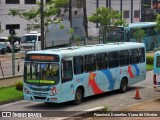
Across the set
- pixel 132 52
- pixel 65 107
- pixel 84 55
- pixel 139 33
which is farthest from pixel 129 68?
pixel 139 33

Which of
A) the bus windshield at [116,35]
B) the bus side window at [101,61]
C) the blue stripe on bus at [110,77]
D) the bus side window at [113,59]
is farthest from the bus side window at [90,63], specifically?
the bus windshield at [116,35]

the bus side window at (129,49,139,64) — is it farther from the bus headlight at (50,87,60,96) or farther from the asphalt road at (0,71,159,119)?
the bus headlight at (50,87,60,96)

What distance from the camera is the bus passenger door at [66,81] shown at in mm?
22188

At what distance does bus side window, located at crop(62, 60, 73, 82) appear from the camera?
22337mm

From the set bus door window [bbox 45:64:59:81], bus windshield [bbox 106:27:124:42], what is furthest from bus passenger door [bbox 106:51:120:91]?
bus windshield [bbox 106:27:124:42]

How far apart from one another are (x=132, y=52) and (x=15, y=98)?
769cm

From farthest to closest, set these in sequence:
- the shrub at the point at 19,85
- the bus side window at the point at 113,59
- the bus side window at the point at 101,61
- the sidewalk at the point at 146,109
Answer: the shrub at the point at 19,85, the bus side window at the point at 113,59, the bus side window at the point at 101,61, the sidewalk at the point at 146,109

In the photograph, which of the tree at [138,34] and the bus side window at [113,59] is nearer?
the bus side window at [113,59]

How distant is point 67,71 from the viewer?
2258 cm

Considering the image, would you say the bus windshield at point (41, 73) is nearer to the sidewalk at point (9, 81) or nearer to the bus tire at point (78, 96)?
the bus tire at point (78, 96)

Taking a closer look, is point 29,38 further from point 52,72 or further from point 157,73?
point 52,72

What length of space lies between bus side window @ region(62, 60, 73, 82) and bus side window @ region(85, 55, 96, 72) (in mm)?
1607

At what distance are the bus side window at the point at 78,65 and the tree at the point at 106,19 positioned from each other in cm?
2289

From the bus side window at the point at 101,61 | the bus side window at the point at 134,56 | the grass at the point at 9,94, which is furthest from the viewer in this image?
the bus side window at the point at 134,56
